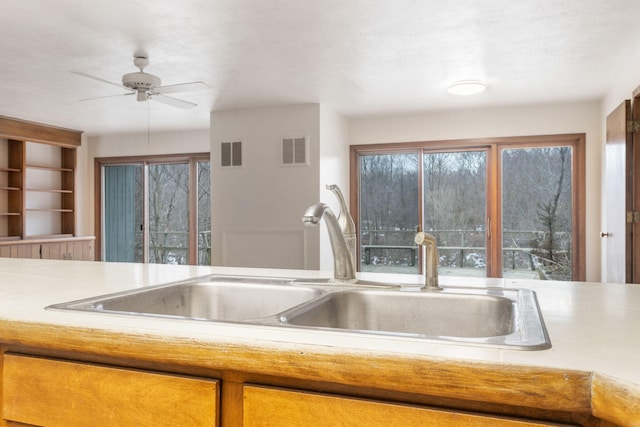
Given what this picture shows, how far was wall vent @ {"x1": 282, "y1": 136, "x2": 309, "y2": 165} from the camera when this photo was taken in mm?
5152

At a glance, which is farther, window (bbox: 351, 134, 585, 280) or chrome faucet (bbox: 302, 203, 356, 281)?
window (bbox: 351, 134, 585, 280)

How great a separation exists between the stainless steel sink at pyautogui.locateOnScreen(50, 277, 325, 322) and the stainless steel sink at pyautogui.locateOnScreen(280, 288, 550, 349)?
104 millimetres

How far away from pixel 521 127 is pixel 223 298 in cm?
468

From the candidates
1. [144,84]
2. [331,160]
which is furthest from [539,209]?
[144,84]

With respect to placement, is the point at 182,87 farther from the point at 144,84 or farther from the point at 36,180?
the point at 36,180

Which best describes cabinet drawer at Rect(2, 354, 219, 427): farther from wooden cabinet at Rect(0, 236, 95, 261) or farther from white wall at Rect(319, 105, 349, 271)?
wooden cabinet at Rect(0, 236, 95, 261)

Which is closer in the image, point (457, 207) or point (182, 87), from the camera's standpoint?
point (182, 87)

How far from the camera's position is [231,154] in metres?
5.50

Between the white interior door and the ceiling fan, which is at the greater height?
the ceiling fan

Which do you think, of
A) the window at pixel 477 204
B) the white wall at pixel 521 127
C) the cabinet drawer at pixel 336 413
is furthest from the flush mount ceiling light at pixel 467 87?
the cabinet drawer at pixel 336 413

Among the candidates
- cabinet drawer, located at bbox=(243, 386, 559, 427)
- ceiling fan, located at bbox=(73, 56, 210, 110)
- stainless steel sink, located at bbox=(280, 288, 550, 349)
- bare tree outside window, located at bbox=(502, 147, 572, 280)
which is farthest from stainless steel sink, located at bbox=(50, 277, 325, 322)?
bare tree outside window, located at bbox=(502, 147, 572, 280)

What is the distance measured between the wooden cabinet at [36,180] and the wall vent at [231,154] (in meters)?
2.63

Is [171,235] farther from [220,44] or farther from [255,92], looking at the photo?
[220,44]

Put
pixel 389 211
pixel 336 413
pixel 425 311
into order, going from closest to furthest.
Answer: pixel 336 413 < pixel 425 311 < pixel 389 211
